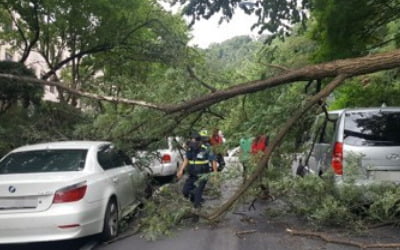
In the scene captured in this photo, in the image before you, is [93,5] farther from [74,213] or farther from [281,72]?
[74,213]

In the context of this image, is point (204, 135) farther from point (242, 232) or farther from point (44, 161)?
point (44, 161)

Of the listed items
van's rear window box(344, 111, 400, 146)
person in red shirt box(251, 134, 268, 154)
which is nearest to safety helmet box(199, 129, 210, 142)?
person in red shirt box(251, 134, 268, 154)

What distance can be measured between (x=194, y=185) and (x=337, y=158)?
251 centimetres

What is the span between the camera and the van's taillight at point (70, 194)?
5.95 meters

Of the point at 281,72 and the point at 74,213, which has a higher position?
the point at 281,72

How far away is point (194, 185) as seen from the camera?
330 inches

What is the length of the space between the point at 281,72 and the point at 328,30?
3280 millimetres

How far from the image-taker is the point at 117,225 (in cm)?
717

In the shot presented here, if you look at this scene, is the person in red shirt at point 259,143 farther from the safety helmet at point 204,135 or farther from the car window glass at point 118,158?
the car window glass at point 118,158

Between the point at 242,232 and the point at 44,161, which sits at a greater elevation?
the point at 44,161

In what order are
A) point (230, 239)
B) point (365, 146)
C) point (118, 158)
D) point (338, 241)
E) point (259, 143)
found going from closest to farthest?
1. point (338, 241)
2. point (230, 239)
3. point (365, 146)
4. point (259, 143)
5. point (118, 158)

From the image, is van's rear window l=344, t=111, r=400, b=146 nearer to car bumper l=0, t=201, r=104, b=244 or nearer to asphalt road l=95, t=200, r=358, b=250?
asphalt road l=95, t=200, r=358, b=250

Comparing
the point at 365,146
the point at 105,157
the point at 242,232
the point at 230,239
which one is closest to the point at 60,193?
the point at 105,157

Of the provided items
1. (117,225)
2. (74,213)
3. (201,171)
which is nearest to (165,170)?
(201,171)
